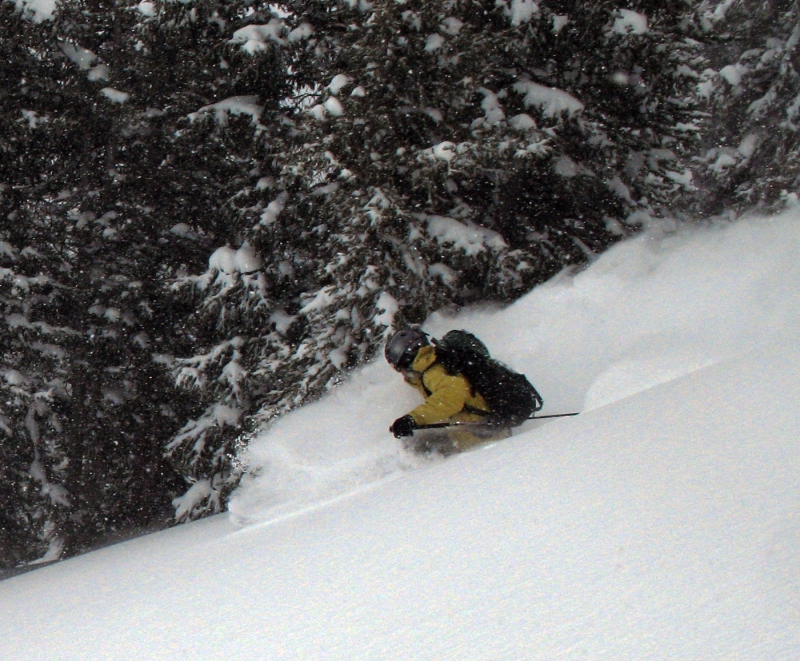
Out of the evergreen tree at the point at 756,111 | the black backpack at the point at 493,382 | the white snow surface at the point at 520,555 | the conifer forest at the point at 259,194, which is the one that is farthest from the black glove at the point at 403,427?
the evergreen tree at the point at 756,111

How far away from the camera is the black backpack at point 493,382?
6.76 meters

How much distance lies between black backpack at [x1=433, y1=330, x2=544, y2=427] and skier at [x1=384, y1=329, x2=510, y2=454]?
84 millimetres

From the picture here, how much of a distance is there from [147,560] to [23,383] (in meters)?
7.04

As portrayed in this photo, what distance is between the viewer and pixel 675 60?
393 inches

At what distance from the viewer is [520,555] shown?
338 cm

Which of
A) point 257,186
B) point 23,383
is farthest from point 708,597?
point 23,383

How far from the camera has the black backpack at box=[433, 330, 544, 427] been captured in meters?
6.76

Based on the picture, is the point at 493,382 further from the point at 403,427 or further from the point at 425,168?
the point at 425,168

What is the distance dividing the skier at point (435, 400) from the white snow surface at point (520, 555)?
A: 1.28ft

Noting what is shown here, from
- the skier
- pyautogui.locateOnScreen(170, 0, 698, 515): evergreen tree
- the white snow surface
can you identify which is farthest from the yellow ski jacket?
pyautogui.locateOnScreen(170, 0, 698, 515): evergreen tree

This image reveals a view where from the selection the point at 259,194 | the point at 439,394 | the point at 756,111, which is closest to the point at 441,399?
the point at 439,394

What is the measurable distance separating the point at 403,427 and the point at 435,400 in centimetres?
38

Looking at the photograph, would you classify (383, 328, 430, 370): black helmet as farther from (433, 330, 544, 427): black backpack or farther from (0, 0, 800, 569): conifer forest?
(0, 0, 800, 569): conifer forest

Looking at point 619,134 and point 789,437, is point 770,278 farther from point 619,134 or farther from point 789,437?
point 789,437
